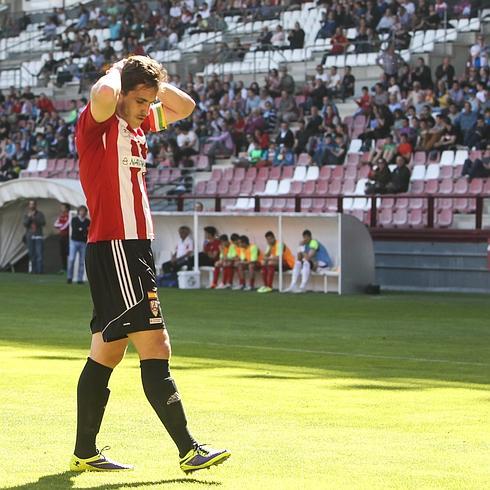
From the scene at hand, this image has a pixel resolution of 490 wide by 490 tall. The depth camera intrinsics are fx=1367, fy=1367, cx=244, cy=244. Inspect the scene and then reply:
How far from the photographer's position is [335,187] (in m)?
32.8

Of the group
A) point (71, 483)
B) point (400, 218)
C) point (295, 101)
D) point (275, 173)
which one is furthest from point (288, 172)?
point (71, 483)

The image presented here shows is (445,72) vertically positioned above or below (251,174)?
above

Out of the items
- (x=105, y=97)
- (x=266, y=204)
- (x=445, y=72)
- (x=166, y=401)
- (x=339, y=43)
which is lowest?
(x=166, y=401)

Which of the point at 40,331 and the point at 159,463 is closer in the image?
the point at 159,463

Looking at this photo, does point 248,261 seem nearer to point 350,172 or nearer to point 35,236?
point 350,172

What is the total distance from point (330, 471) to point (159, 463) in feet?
3.34

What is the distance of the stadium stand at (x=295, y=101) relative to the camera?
31.5 metres

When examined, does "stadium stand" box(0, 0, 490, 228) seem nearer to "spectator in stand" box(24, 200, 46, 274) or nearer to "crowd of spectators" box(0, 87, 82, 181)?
"crowd of spectators" box(0, 87, 82, 181)

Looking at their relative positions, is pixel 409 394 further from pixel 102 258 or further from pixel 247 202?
pixel 247 202

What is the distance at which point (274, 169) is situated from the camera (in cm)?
3494

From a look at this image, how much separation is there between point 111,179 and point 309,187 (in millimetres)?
26011

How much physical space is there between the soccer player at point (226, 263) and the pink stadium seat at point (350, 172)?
13.4 ft

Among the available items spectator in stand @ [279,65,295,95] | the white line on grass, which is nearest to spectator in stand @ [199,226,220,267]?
spectator in stand @ [279,65,295,95]

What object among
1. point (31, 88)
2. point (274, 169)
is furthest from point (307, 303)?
point (31, 88)
